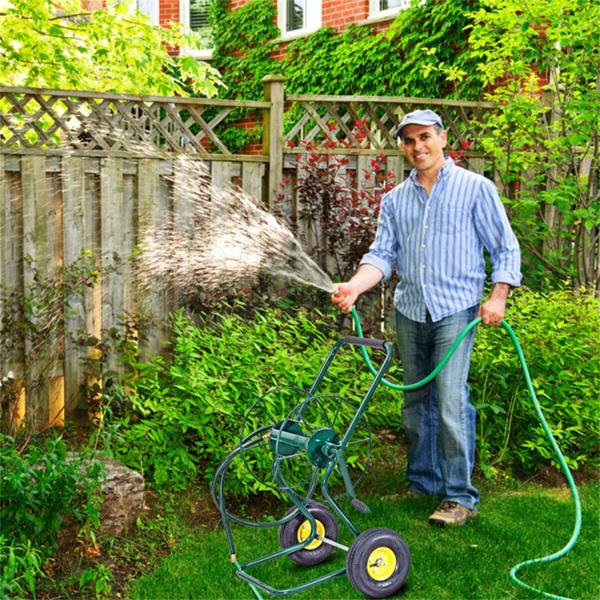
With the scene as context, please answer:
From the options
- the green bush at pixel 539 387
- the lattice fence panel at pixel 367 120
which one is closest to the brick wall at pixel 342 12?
the lattice fence panel at pixel 367 120

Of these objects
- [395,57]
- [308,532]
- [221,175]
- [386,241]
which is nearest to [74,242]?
[221,175]

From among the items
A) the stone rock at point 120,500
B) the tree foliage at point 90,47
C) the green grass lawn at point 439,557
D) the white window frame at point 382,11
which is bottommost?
the green grass lawn at point 439,557

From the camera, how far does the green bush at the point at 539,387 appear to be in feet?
14.8

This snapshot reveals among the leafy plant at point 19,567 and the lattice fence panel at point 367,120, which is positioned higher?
the lattice fence panel at point 367,120

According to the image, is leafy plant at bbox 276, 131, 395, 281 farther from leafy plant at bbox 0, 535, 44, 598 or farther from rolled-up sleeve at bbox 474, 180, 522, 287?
leafy plant at bbox 0, 535, 44, 598

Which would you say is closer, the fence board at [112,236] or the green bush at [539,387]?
the green bush at [539,387]

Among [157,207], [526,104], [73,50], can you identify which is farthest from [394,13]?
[157,207]

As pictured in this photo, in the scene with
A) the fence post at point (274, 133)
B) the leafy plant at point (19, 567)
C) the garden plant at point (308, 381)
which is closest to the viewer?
the leafy plant at point (19, 567)

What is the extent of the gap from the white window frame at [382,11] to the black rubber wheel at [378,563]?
8.31 m

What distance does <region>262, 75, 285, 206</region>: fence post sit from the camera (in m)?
5.77

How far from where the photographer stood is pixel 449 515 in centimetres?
366

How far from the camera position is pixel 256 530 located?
12.2 feet

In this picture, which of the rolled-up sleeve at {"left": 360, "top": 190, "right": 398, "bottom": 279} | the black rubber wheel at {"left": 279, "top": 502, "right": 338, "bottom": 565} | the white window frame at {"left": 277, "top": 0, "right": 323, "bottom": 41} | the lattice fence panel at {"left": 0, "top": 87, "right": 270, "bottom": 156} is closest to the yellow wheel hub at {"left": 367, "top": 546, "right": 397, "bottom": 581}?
the black rubber wheel at {"left": 279, "top": 502, "right": 338, "bottom": 565}

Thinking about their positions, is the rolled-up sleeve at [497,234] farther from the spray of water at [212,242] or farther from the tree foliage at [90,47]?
the tree foliage at [90,47]
